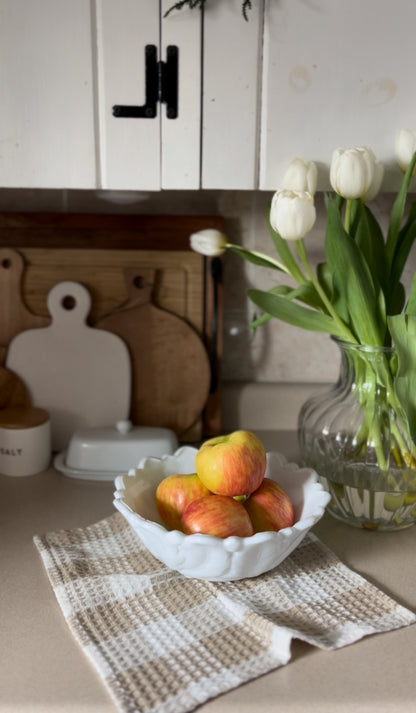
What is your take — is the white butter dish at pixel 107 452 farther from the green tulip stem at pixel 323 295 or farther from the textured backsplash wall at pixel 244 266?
the green tulip stem at pixel 323 295

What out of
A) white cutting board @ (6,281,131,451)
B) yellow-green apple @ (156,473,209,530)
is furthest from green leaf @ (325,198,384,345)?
white cutting board @ (6,281,131,451)

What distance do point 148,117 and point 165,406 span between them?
575 mm

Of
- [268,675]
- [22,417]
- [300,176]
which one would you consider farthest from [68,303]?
[268,675]

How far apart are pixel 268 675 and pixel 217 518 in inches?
7.6

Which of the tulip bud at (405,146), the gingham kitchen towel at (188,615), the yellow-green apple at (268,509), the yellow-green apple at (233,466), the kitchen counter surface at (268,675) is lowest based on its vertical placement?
the kitchen counter surface at (268,675)

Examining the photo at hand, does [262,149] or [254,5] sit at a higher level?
[254,5]

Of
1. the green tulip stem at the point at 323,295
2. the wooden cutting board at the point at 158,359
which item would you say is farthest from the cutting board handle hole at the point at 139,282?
the green tulip stem at the point at 323,295

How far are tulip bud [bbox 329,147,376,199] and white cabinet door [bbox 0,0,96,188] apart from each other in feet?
1.11

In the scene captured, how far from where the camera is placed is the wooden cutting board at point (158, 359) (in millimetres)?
1348

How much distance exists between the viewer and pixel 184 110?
3.27ft

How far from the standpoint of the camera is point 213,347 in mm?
1367

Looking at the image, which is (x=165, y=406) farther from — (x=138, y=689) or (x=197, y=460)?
(x=138, y=689)

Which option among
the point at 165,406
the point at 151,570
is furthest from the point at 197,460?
the point at 165,406

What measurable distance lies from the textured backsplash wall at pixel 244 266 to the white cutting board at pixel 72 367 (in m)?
0.17
